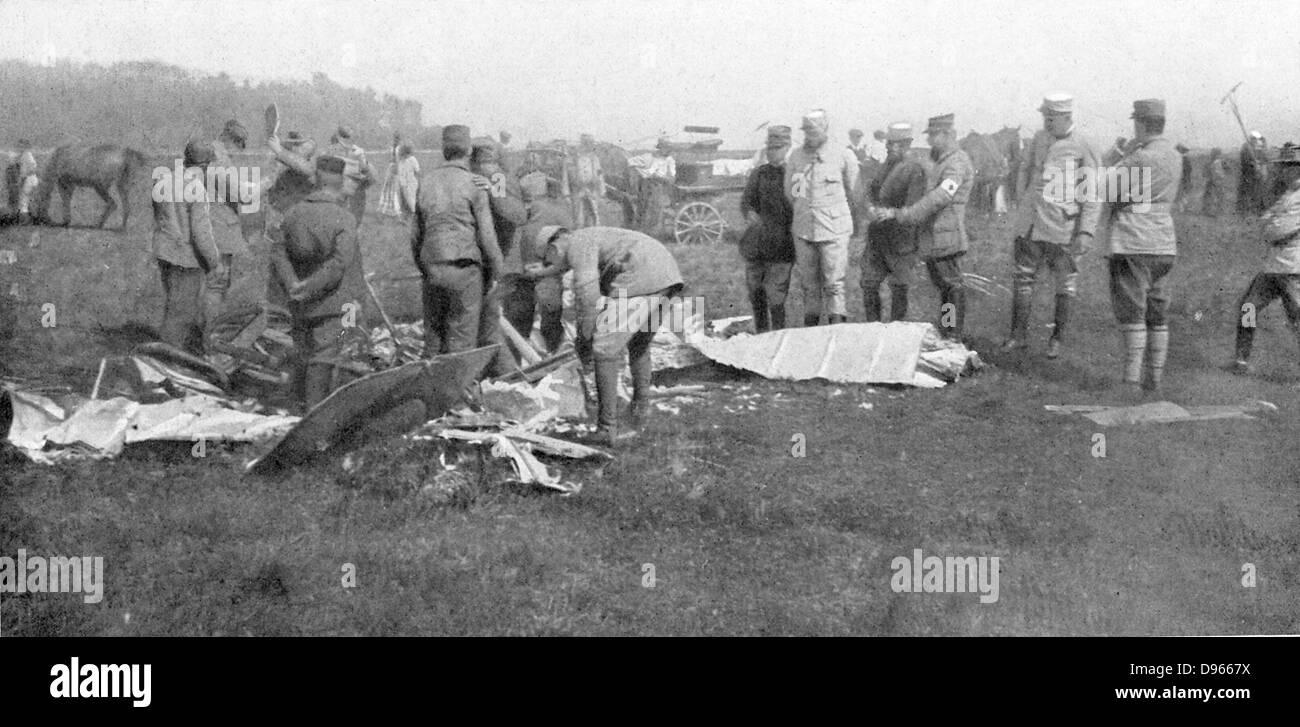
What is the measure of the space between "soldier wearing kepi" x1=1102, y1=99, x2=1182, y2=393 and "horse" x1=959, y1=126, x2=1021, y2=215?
0.52 m

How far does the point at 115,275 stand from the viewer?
260 inches

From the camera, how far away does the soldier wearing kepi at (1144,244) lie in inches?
253

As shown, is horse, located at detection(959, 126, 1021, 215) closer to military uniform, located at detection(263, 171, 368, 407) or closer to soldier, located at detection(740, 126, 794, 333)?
soldier, located at detection(740, 126, 794, 333)

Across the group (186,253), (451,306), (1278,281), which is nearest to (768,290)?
(451,306)

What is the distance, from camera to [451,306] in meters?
6.49

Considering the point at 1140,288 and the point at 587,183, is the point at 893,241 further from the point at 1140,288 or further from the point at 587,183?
the point at 587,183

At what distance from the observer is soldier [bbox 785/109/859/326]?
6941 millimetres

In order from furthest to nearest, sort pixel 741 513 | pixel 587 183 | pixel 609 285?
pixel 587 183, pixel 609 285, pixel 741 513

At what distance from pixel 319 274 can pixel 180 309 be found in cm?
96

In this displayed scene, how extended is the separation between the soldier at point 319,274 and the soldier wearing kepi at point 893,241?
10.1 feet

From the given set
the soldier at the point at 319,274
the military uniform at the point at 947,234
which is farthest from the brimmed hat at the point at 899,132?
the soldier at the point at 319,274

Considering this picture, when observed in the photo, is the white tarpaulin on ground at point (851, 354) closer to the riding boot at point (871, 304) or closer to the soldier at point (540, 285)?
the riding boot at point (871, 304)
